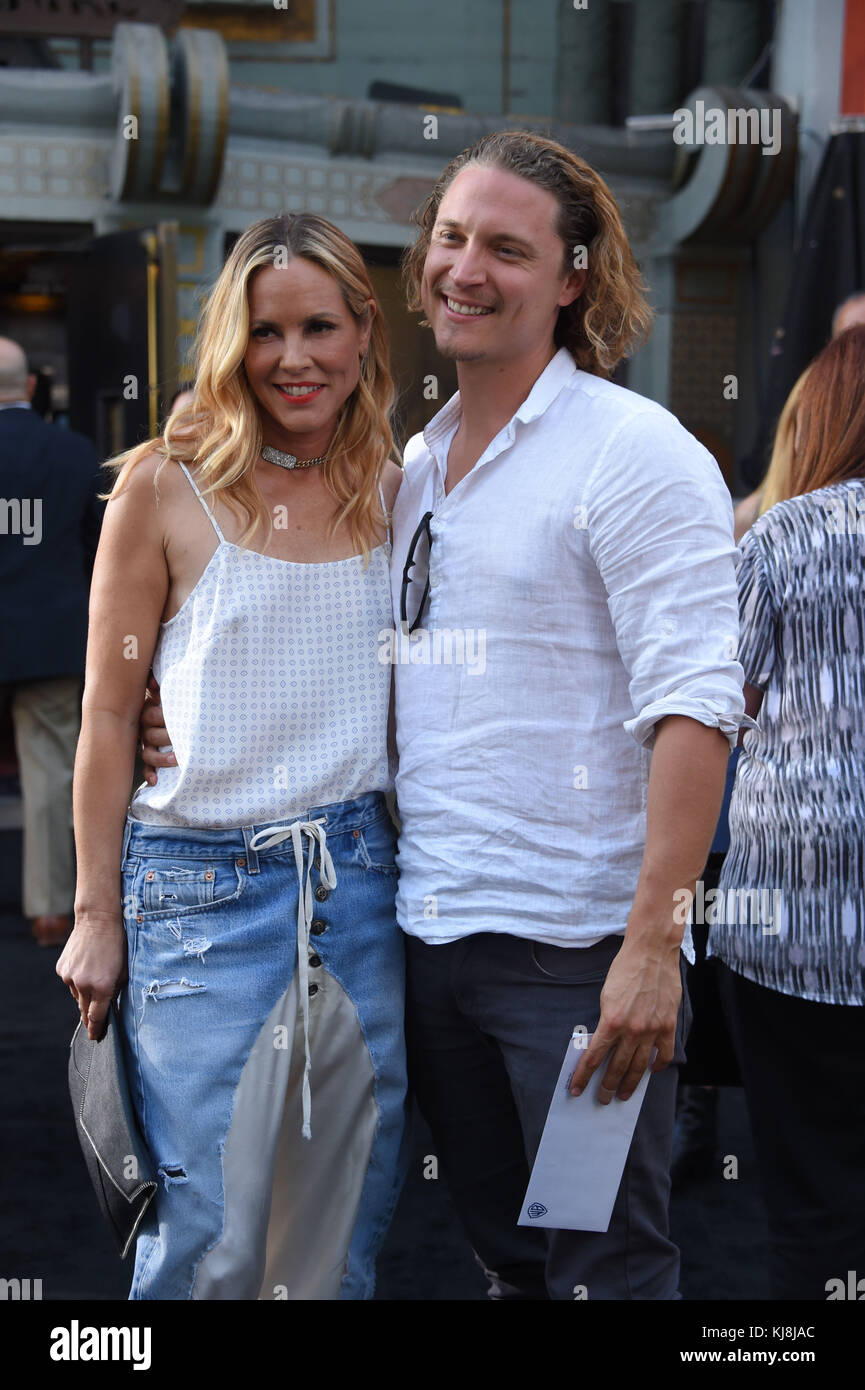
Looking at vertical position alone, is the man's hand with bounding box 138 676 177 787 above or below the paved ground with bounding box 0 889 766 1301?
above

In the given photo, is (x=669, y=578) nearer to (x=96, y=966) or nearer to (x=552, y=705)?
(x=552, y=705)

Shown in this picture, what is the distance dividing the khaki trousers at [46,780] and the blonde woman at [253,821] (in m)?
3.05

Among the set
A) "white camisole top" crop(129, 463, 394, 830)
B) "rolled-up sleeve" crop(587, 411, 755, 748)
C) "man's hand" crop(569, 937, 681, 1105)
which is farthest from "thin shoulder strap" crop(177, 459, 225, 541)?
"man's hand" crop(569, 937, 681, 1105)

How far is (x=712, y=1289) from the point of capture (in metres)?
2.76

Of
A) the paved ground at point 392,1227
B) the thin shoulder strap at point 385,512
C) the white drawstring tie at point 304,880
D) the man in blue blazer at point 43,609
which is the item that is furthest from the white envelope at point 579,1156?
the man in blue blazer at point 43,609

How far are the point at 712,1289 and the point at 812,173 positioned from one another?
17.5ft

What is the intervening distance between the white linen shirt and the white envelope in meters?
0.19

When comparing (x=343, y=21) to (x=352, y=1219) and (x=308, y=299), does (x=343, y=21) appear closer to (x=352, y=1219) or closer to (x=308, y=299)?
(x=308, y=299)

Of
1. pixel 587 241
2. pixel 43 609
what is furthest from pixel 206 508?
pixel 43 609

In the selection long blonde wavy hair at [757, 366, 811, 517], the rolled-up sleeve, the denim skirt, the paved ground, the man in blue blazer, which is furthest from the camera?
the man in blue blazer

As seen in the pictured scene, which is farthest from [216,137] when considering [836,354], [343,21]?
[836,354]

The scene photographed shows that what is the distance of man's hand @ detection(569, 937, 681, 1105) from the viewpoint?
Result: 5.41ft

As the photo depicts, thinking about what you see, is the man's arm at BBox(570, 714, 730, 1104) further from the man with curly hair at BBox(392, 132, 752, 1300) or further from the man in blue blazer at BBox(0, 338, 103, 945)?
the man in blue blazer at BBox(0, 338, 103, 945)

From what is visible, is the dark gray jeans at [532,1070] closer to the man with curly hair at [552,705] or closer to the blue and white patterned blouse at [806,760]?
the man with curly hair at [552,705]
